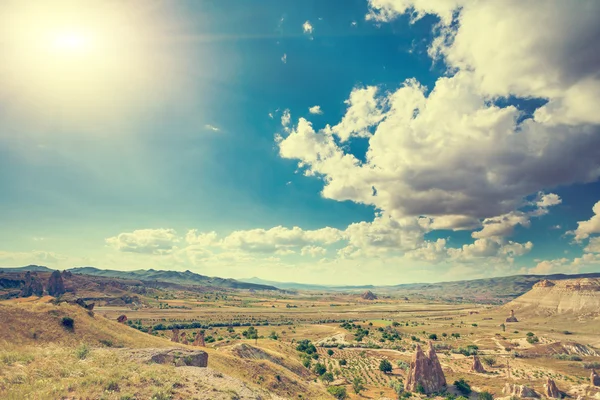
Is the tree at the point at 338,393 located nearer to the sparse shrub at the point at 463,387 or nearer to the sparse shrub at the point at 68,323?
the sparse shrub at the point at 463,387

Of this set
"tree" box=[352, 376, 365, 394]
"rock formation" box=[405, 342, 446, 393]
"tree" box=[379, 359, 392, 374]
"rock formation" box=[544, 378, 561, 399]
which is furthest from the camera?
"tree" box=[379, 359, 392, 374]

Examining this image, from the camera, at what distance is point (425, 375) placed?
7081 cm

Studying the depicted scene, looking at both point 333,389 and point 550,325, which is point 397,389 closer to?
point 333,389

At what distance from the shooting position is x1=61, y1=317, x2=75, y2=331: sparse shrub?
4231 cm

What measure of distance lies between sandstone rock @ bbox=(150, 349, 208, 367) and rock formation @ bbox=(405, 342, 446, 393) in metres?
54.1

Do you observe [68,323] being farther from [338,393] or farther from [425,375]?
[425,375]

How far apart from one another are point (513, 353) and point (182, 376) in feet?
440

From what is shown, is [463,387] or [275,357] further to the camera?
[463,387]

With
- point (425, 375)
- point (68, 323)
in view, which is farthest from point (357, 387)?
point (68, 323)

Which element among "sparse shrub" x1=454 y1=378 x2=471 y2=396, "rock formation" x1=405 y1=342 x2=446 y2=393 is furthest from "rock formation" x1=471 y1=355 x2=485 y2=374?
"rock formation" x1=405 y1=342 x2=446 y2=393

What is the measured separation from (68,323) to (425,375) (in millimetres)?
71227

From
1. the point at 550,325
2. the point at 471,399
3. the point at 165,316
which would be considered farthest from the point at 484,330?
the point at 165,316

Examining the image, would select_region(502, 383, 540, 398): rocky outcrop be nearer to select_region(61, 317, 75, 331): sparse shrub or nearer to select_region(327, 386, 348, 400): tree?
select_region(327, 386, 348, 400): tree

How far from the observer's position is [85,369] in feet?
79.0
